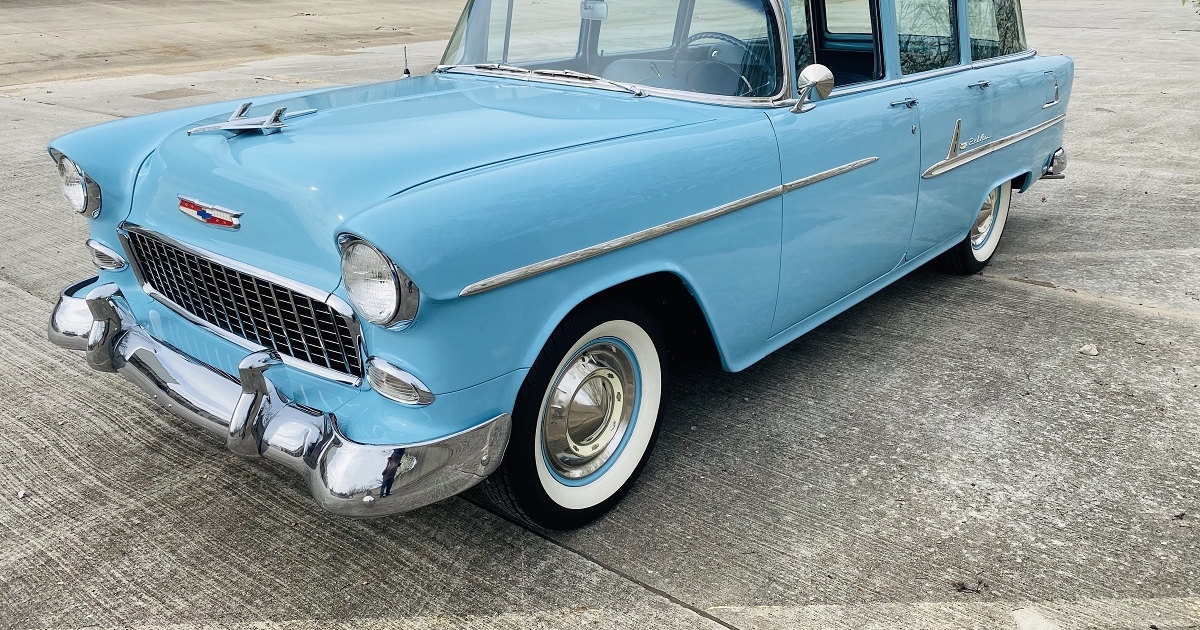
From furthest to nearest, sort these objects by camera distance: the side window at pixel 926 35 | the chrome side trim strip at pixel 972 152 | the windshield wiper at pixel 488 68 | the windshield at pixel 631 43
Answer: the chrome side trim strip at pixel 972 152
the side window at pixel 926 35
the windshield wiper at pixel 488 68
the windshield at pixel 631 43

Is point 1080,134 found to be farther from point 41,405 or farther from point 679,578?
point 41,405

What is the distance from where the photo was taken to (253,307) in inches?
90.7

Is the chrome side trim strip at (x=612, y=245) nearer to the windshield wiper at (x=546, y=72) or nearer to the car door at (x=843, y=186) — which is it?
the car door at (x=843, y=186)

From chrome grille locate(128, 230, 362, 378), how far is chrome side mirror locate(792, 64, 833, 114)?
1617 millimetres

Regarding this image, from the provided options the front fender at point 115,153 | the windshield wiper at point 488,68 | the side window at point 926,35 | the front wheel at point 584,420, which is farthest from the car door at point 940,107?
the front fender at point 115,153

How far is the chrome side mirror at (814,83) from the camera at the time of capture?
2830mm

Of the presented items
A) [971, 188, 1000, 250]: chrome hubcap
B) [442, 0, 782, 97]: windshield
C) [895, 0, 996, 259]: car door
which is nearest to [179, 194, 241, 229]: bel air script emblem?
[442, 0, 782, 97]: windshield

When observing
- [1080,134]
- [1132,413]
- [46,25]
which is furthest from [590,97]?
[46,25]

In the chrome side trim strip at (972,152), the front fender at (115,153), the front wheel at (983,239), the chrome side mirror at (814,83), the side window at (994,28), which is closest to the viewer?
the front fender at (115,153)

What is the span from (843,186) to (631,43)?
0.91 meters

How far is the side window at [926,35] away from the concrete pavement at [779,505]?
3.62 feet

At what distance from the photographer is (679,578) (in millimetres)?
2346

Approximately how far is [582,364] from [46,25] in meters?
18.3

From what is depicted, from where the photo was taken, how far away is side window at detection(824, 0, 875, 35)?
10.6 ft
